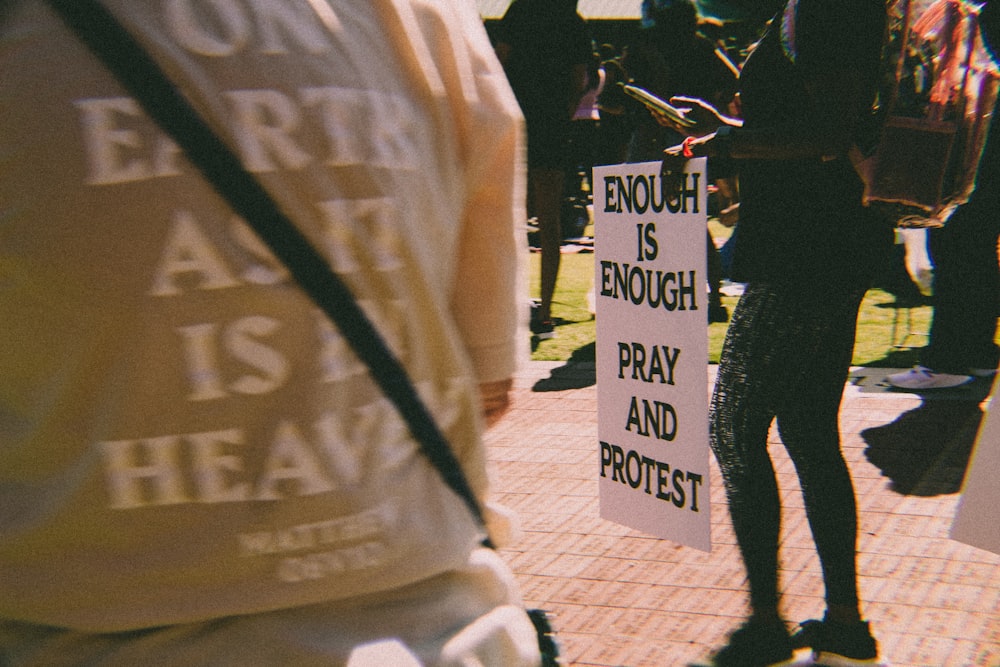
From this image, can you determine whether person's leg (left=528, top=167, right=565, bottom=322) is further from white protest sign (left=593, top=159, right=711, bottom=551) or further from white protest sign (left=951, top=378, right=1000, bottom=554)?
white protest sign (left=951, top=378, right=1000, bottom=554)

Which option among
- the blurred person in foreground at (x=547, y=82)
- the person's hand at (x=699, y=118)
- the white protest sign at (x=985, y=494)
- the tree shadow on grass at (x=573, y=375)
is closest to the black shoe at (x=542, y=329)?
the blurred person in foreground at (x=547, y=82)

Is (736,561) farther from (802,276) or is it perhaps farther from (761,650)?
(802,276)

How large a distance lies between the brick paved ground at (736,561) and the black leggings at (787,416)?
45cm

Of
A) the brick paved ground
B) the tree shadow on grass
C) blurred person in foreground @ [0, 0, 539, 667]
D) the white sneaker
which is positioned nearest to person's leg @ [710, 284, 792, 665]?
the brick paved ground

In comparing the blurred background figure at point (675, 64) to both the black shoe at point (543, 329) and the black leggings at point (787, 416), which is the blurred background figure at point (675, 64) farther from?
the black leggings at point (787, 416)

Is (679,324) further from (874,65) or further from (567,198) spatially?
(567,198)

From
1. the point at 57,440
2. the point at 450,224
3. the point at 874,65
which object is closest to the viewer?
the point at 57,440

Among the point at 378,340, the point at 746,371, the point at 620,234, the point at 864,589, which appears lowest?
the point at 864,589

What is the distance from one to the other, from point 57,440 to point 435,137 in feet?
1.86

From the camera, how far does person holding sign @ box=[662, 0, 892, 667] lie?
2760mm

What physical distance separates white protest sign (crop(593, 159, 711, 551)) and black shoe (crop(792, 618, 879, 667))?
0.40m

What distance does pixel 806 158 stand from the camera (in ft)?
9.27

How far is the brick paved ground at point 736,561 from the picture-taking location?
3.41 m

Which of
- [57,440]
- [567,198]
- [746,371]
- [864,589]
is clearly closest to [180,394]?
[57,440]
